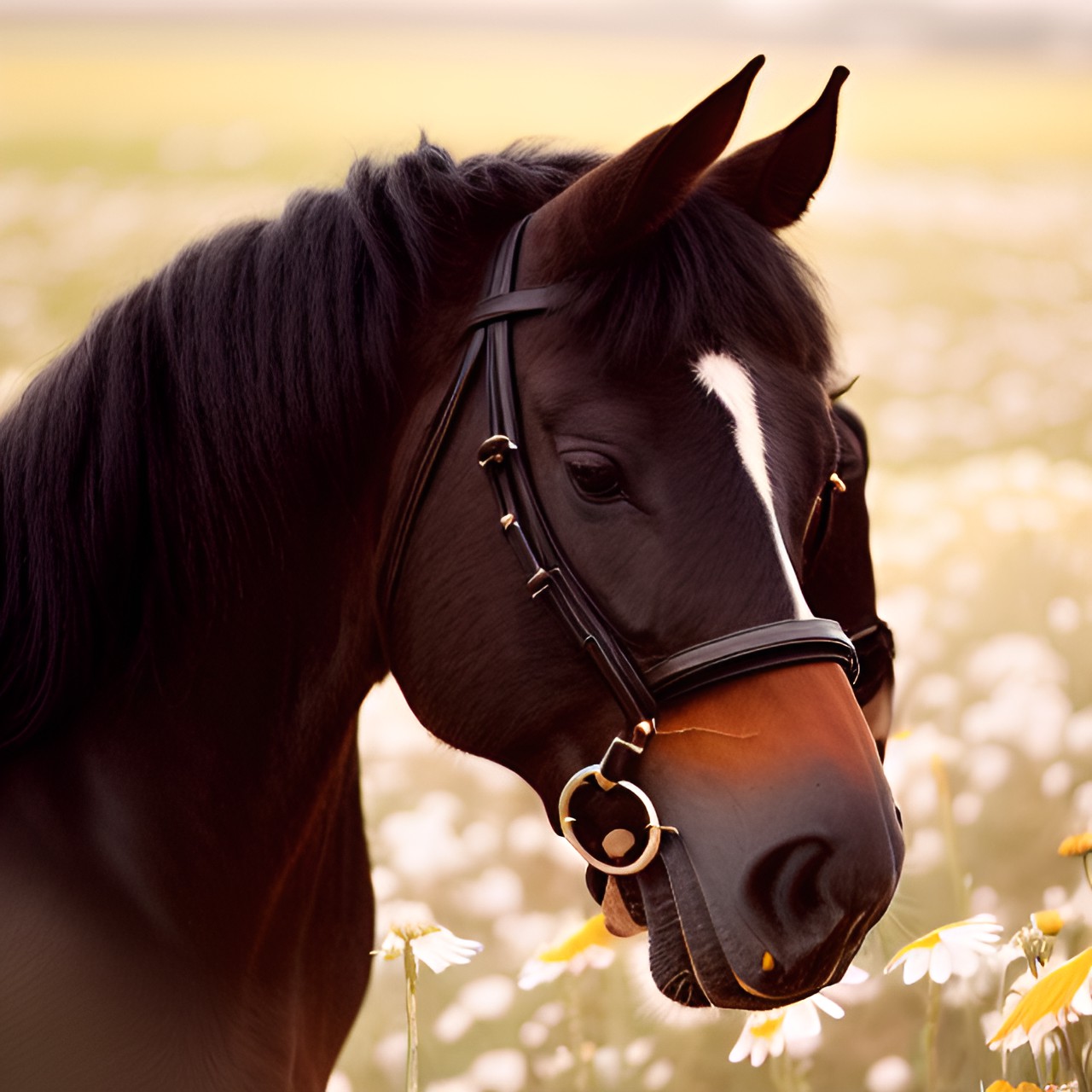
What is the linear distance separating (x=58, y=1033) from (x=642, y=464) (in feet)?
3.78

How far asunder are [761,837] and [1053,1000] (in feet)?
2.61

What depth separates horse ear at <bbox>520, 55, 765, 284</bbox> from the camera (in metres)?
1.40

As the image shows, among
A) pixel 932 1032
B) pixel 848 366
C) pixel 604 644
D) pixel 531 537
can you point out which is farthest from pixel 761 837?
pixel 848 366

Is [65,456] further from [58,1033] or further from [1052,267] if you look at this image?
[1052,267]

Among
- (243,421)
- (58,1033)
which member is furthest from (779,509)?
(58,1033)

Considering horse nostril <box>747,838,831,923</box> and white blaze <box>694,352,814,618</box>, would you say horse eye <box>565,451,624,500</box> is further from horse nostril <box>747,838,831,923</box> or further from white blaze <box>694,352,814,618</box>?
horse nostril <box>747,838,831,923</box>

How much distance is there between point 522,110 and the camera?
4961 mm

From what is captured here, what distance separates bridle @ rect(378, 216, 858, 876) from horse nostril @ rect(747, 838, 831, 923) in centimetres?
14

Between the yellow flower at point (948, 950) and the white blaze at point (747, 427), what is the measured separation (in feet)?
2.81

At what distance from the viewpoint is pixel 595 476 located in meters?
1.44

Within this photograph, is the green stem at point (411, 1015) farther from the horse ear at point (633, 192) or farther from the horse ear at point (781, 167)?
the horse ear at point (781, 167)

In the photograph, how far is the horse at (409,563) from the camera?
1.40m

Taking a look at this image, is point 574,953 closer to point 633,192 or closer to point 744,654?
point 744,654

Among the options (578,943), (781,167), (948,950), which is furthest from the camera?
(578,943)
